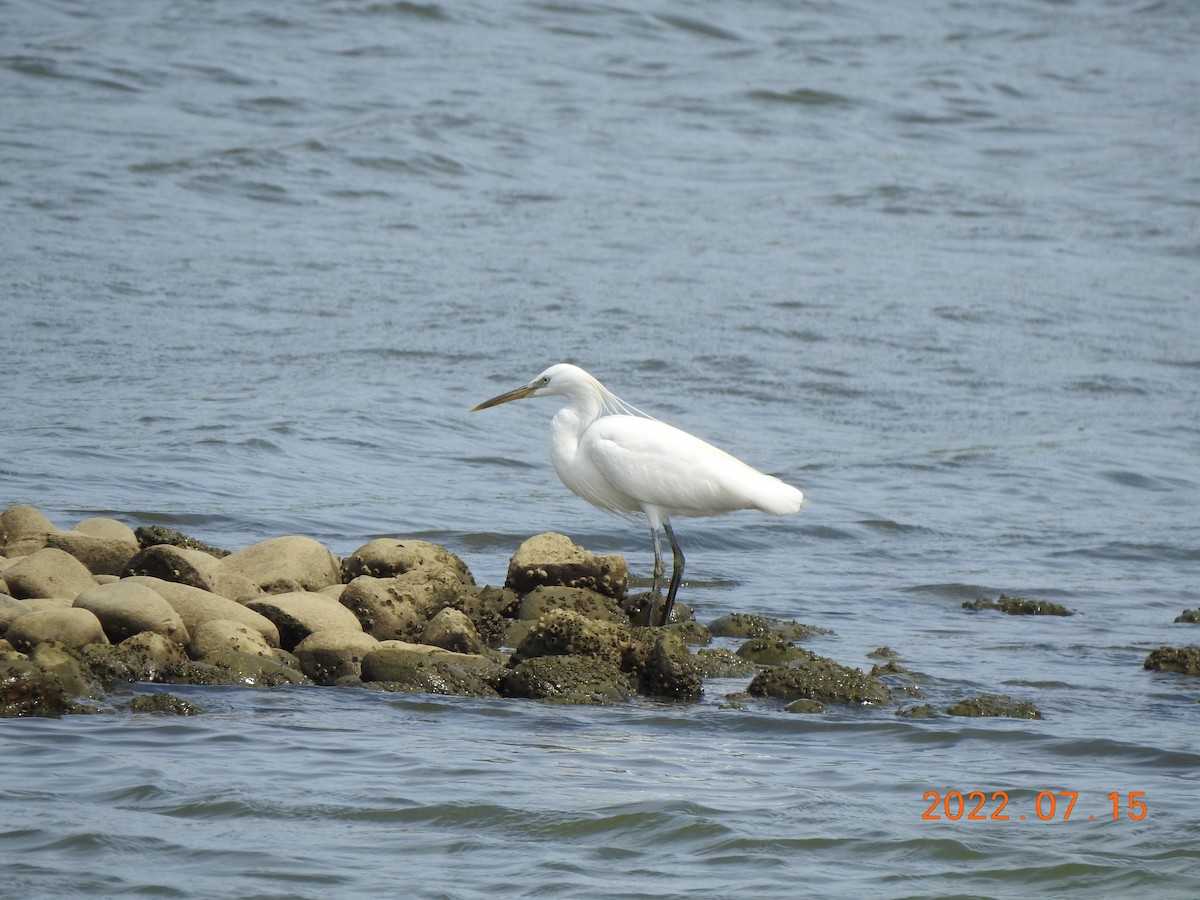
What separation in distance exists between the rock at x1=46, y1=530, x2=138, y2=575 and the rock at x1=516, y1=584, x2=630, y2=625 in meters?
1.89

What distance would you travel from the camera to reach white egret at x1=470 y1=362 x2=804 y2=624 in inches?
336

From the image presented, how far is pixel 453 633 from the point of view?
282 inches

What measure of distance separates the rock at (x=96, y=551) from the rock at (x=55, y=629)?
3.59 feet

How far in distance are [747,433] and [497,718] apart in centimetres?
750

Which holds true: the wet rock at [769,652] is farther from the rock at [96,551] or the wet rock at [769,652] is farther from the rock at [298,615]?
the rock at [96,551]

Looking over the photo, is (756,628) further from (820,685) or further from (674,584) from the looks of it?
(820,685)

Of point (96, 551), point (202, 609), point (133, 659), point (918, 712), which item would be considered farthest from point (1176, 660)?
point (96, 551)

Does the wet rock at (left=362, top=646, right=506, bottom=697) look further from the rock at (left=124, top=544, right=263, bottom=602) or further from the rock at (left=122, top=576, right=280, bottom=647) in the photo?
the rock at (left=124, top=544, right=263, bottom=602)

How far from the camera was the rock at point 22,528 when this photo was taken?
795cm

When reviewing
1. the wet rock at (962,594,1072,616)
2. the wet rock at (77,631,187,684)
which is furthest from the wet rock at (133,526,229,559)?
the wet rock at (962,594,1072,616)

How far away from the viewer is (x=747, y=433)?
44.7ft

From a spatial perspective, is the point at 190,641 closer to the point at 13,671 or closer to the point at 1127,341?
the point at 13,671

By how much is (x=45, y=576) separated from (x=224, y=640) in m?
0.95

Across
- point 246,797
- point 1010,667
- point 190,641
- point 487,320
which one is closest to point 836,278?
point 487,320
